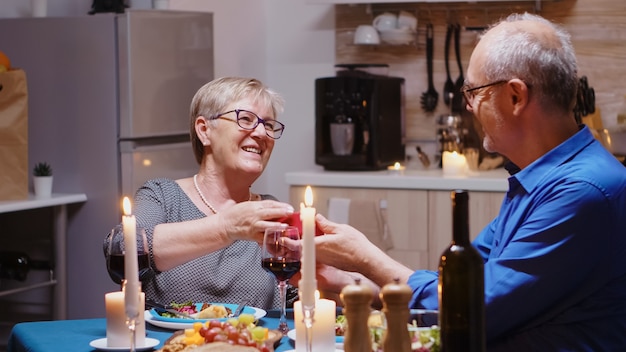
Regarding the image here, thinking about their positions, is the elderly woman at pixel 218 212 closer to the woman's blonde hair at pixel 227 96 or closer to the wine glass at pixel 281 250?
the woman's blonde hair at pixel 227 96

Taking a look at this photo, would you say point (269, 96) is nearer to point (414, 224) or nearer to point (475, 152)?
point (414, 224)

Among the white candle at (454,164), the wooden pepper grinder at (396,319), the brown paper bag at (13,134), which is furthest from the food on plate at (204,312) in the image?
the white candle at (454,164)

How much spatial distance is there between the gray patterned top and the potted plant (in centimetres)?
147

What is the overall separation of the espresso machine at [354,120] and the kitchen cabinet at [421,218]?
24 centimetres

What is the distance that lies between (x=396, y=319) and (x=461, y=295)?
105mm

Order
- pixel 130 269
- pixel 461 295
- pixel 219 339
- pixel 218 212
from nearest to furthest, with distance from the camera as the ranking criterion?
pixel 461 295
pixel 130 269
pixel 219 339
pixel 218 212

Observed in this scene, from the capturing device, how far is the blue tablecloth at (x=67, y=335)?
1.94m

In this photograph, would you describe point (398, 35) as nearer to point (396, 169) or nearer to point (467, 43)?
point (467, 43)

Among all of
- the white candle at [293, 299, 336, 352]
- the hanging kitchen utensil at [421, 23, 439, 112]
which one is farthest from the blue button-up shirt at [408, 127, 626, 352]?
the hanging kitchen utensil at [421, 23, 439, 112]

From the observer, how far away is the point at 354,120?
15.0ft

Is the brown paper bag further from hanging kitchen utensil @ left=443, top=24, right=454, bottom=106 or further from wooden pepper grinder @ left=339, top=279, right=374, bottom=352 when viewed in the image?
wooden pepper grinder @ left=339, top=279, right=374, bottom=352

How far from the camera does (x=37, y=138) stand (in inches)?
164

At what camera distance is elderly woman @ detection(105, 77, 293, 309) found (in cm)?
231

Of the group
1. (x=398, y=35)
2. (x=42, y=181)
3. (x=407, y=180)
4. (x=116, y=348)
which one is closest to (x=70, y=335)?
(x=116, y=348)
